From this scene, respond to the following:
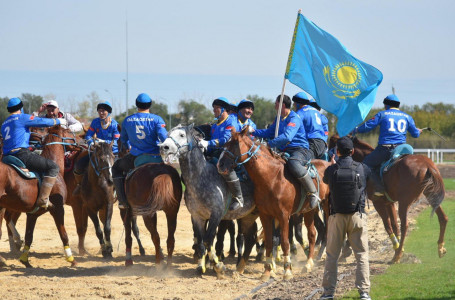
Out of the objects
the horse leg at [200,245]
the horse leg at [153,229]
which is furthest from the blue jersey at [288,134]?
the horse leg at [153,229]

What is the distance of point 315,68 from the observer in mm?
12328

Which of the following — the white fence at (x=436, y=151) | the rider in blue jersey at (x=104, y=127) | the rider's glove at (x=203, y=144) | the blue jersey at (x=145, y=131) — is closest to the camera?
the rider's glove at (x=203, y=144)

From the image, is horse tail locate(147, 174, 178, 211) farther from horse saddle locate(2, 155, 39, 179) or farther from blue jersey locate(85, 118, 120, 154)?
blue jersey locate(85, 118, 120, 154)

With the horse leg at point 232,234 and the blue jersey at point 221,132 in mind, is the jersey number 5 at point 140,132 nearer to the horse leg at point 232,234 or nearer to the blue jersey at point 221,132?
the blue jersey at point 221,132

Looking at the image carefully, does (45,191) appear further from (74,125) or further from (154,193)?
(154,193)

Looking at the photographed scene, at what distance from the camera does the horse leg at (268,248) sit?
10.8 m

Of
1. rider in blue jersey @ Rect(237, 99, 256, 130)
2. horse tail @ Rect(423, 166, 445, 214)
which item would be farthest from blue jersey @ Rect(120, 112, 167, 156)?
horse tail @ Rect(423, 166, 445, 214)

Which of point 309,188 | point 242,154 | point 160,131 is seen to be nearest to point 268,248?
point 309,188

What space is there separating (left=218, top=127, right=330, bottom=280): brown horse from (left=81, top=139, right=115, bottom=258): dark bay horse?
318cm

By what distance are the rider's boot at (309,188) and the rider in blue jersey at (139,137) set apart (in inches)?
99.6

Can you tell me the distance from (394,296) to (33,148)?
762cm

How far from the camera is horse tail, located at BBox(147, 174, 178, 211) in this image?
10.9m

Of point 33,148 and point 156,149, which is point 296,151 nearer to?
point 156,149

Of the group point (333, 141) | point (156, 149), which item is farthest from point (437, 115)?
A: point (156, 149)
